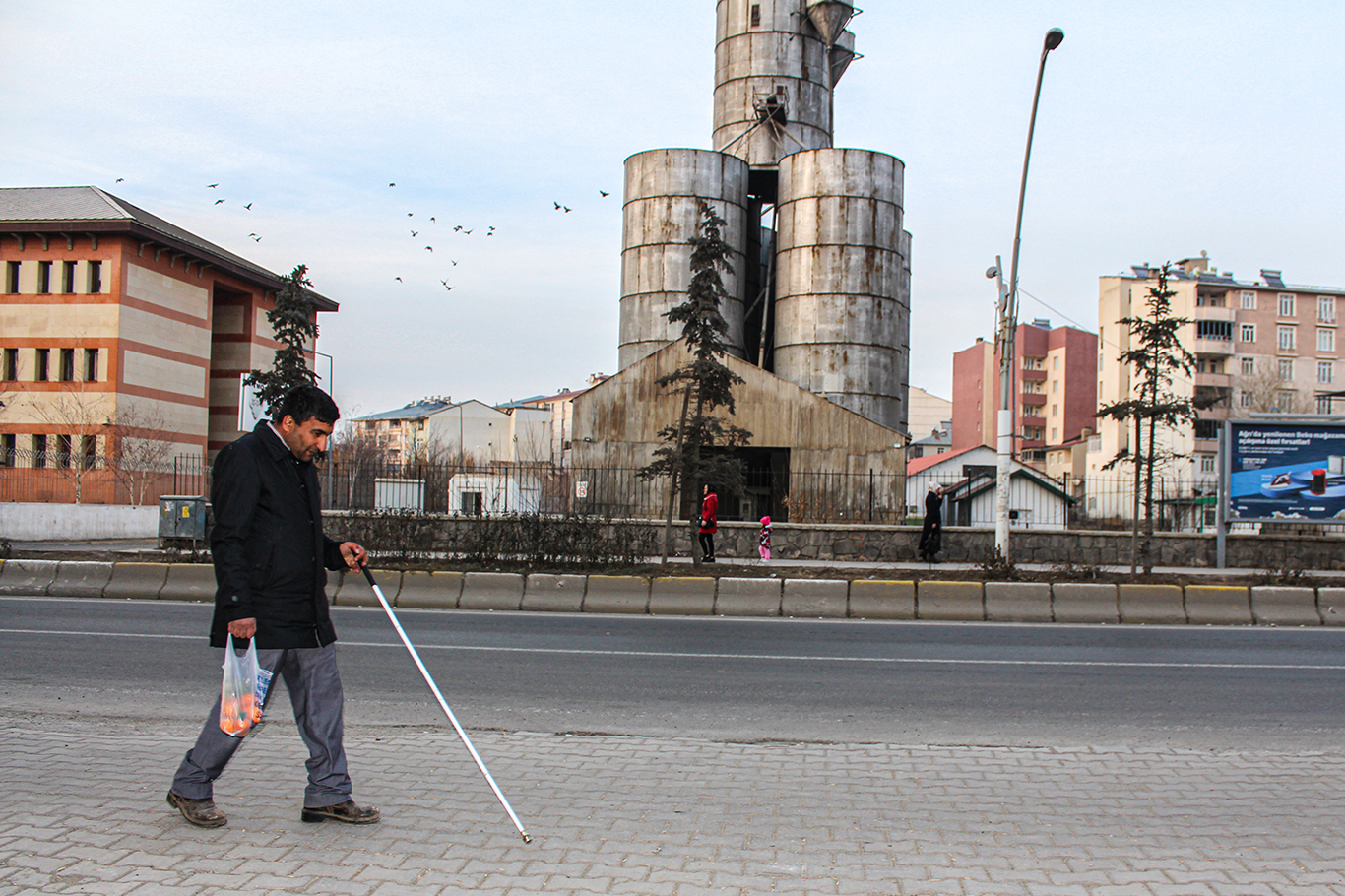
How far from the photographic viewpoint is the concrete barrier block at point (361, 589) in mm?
15070

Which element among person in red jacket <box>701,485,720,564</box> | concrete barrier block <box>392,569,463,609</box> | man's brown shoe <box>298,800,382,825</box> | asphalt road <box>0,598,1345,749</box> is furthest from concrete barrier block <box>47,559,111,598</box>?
man's brown shoe <box>298,800,382,825</box>

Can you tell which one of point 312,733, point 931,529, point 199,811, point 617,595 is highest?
point 931,529

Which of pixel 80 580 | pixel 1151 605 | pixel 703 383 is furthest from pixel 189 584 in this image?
pixel 1151 605

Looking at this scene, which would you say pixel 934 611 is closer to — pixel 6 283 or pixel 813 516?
pixel 813 516

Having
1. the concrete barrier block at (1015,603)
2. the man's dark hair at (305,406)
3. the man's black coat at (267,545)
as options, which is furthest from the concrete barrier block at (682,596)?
the man's dark hair at (305,406)

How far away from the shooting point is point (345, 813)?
4.59 metres

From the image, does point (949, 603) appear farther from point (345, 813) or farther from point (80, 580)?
point (80, 580)

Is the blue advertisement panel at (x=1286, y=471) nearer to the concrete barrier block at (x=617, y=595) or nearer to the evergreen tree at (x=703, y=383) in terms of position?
the evergreen tree at (x=703, y=383)

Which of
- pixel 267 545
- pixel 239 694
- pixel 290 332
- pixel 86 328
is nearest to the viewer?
pixel 239 694

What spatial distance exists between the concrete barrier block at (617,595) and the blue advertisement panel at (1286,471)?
13.3 m

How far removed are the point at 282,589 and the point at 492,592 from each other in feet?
35.2

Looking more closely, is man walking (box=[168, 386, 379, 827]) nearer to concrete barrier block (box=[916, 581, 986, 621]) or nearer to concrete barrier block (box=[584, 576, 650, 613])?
concrete barrier block (box=[584, 576, 650, 613])

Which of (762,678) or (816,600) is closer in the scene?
(762,678)

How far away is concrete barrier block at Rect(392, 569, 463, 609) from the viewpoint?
49.3ft
